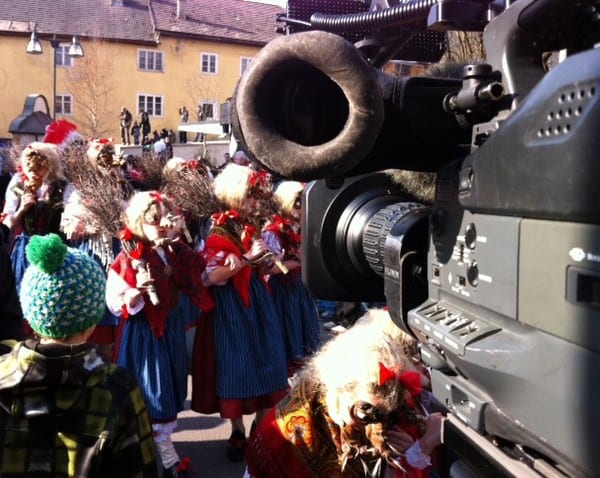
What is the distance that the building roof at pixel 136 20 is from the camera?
111 ft

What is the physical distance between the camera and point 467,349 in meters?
1.03

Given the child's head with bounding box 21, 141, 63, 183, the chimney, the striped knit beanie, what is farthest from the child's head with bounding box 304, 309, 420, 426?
the chimney

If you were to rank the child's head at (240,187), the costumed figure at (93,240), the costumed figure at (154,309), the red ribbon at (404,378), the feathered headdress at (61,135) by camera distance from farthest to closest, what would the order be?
the feathered headdress at (61,135)
the costumed figure at (93,240)
the child's head at (240,187)
the costumed figure at (154,309)
the red ribbon at (404,378)

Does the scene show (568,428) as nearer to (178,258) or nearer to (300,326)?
(178,258)

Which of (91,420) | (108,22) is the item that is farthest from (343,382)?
(108,22)

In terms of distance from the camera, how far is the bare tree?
31672 millimetres

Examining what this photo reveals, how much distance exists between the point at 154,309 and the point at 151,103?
32100 millimetres

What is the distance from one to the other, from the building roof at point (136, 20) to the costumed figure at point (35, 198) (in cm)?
3063

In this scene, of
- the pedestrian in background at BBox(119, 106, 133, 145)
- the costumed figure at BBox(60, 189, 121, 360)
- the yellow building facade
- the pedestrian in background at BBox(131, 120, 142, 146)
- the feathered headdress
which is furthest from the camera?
the yellow building facade

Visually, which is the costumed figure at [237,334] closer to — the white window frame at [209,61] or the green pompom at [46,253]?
the green pompom at [46,253]

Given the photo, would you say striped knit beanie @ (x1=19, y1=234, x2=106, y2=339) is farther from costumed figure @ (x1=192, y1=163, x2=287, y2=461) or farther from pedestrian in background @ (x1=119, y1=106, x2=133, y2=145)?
pedestrian in background @ (x1=119, y1=106, x2=133, y2=145)

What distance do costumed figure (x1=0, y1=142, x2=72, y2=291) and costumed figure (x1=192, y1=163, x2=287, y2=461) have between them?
1.18 metres

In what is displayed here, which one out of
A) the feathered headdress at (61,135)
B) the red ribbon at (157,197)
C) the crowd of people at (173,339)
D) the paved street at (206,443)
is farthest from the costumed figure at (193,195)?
the red ribbon at (157,197)

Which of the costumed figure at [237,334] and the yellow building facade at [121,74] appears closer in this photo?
the costumed figure at [237,334]
